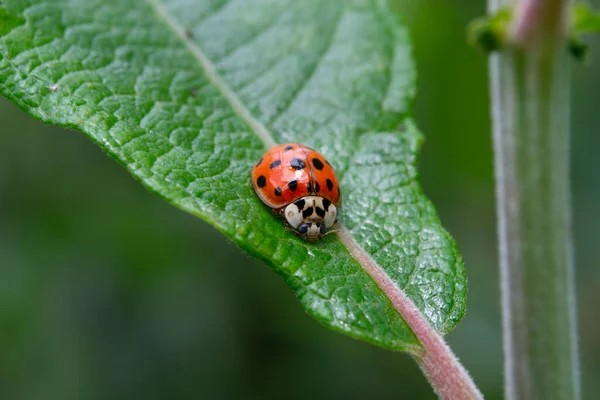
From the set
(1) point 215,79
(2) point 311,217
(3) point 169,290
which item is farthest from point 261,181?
(3) point 169,290

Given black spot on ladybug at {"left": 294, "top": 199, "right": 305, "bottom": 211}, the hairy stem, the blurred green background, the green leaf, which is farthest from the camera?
the blurred green background

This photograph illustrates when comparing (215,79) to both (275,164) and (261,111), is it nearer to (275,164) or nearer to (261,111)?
(261,111)

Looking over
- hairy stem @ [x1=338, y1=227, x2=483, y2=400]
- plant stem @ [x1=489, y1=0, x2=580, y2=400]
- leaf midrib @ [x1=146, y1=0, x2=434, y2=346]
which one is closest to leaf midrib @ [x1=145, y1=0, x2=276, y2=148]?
leaf midrib @ [x1=146, y1=0, x2=434, y2=346]

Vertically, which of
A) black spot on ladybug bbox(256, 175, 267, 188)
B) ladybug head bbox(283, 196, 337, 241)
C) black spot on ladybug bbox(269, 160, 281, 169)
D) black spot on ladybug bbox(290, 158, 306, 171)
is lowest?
ladybug head bbox(283, 196, 337, 241)

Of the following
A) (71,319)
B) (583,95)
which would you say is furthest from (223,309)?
(583,95)

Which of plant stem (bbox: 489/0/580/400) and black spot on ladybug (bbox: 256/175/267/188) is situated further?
black spot on ladybug (bbox: 256/175/267/188)

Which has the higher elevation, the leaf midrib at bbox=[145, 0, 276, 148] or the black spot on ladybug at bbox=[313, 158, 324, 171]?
the leaf midrib at bbox=[145, 0, 276, 148]

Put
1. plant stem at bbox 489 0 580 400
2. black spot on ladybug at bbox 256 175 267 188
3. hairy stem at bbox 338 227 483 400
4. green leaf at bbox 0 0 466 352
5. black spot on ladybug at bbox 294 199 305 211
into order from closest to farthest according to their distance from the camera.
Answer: hairy stem at bbox 338 227 483 400
green leaf at bbox 0 0 466 352
plant stem at bbox 489 0 580 400
black spot on ladybug at bbox 256 175 267 188
black spot on ladybug at bbox 294 199 305 211

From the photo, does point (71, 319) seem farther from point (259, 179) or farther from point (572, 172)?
point (572, 172)

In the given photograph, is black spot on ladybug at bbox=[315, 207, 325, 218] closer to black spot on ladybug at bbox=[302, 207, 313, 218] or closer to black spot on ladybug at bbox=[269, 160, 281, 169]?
black spot on ladybug at bbox=[302, 207, 313, 218]
